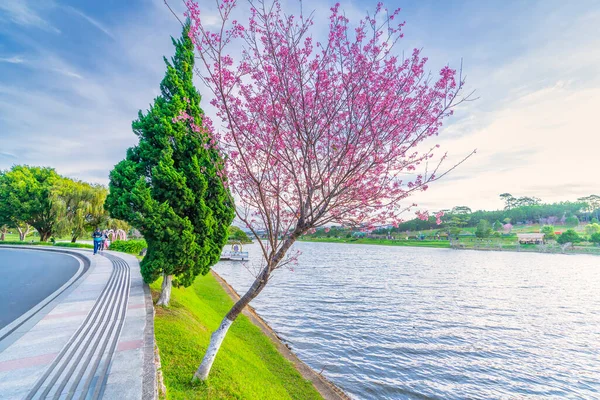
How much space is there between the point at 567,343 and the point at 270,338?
12371 millimetres

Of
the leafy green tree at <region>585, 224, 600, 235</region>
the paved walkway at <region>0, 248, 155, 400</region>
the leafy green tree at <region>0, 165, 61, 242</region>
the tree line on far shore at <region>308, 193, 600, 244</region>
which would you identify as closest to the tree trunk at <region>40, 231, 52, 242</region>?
the leafy green tree at <region>0, 165, 61, 242</region>

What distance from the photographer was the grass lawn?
4531 mm

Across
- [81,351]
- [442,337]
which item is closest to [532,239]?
[442,337]

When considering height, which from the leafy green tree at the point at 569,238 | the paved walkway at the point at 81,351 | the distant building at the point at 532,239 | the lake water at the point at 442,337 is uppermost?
the paved walkway at the point at 81,351

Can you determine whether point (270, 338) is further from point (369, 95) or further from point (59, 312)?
point (369, 95)

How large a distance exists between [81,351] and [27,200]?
32.9 m

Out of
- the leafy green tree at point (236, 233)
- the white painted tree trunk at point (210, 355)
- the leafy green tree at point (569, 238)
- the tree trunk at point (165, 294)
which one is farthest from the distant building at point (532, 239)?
the white painted tree trunk at point (210, 355)

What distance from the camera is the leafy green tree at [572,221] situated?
9912 centimetres

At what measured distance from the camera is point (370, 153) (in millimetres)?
3977

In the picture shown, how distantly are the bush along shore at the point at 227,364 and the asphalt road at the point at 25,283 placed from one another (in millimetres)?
3051

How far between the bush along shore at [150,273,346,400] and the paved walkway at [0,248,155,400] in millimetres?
564

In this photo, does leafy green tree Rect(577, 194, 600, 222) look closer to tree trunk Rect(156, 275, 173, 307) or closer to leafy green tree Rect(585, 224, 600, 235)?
leafy green tree Rect(585, 224, 600, 235)

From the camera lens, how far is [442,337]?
38.8 feet

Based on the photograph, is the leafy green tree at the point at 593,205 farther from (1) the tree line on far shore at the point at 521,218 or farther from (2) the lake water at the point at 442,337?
(2) the lake water at the point at 442,337
